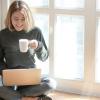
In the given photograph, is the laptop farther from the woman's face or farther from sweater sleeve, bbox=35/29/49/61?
the woman's face

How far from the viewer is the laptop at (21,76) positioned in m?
2.16

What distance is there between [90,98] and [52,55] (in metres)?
0.45

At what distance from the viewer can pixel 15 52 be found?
7.53 feet

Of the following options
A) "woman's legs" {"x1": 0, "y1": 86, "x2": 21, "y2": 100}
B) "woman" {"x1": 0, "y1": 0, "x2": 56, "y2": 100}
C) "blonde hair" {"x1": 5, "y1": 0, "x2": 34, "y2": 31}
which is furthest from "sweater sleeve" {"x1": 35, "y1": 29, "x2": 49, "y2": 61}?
"woman's legs" {"x1": 0, "y1": 86, "x2": 21, "y2": 100}

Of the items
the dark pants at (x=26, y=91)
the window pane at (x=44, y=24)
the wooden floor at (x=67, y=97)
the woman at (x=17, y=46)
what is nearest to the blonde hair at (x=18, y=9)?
the woman at (x=17, y=46)

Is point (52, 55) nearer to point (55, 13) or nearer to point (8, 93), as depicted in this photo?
point (55, 13)

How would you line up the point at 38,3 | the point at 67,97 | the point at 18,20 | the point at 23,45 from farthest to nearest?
the point at 38,3 → the point at 67,97 → the point at 18,20 → the point at 23,45

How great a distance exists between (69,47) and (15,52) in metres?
0.47

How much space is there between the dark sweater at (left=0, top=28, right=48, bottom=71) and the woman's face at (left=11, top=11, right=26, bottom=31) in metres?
0.06

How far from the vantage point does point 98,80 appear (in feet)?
8.16

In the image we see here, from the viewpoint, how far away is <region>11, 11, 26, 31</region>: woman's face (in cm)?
223

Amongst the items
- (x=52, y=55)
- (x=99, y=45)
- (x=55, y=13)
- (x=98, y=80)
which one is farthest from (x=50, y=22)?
(x=98, y=80)

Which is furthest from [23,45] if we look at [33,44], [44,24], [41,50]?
[44,24]

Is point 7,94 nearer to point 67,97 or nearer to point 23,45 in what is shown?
point 23,45
